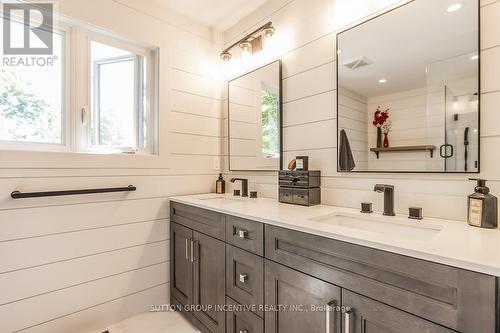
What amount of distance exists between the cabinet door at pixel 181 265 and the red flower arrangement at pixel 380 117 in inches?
54.3

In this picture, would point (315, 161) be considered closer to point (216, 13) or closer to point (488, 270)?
point (488, 270)

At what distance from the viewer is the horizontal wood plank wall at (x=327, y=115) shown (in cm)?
106

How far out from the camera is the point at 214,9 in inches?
83.4

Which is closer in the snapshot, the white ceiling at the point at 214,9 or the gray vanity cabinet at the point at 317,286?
the gray vanity cabinet at the point at 317,286

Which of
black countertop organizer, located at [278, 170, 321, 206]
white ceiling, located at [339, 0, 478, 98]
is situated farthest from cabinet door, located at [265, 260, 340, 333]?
white ceiling, located at [339, 0, 478, 98]

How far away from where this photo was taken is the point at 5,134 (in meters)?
1.51

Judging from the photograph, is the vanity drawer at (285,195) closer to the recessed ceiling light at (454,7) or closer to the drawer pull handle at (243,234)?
the drawer pull handle at (243,234)

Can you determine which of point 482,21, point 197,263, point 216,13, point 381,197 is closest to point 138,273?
point 197,263

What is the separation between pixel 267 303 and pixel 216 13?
2237 millimetres

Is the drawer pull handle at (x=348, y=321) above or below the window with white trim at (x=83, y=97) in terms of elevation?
below

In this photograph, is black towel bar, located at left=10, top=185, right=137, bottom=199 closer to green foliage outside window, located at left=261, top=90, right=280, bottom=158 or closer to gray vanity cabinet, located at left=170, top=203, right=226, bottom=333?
gray vanity cabinet, located at left=170, top=203, right=226, bottom=333
